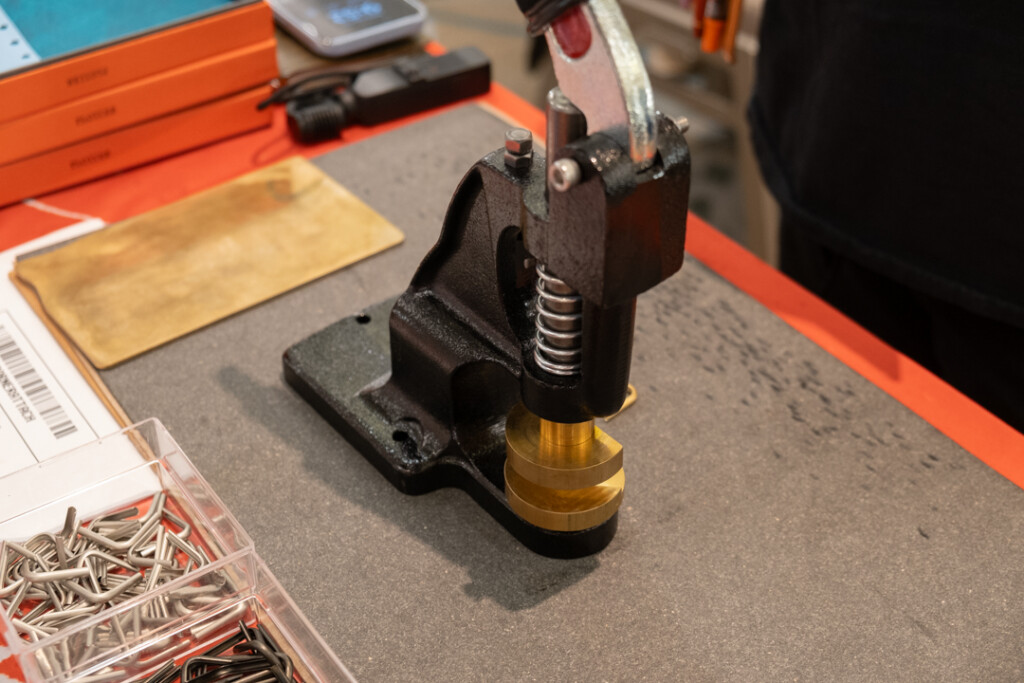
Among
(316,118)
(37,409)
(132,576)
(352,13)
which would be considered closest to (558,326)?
(132,576)

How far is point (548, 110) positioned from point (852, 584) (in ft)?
1.21

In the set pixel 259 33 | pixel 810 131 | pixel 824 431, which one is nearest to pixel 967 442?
pixel 824 431

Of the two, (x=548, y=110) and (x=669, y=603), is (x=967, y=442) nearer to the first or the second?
(x=669, y=603)

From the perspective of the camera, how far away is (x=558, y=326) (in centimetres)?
56

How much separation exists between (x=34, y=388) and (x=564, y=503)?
435 millimetres

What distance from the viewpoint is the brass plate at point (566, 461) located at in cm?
61

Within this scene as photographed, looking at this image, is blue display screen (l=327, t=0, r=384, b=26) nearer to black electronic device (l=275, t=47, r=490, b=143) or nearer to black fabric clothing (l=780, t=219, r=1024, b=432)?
black electronic device (l=275, t=47, r=490, b=143)

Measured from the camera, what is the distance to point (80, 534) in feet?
2.08

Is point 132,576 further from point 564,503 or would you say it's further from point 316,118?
point 316,118

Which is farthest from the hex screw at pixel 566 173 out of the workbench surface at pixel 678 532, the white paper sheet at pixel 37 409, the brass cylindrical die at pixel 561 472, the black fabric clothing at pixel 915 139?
the black fabric clothing at pixel 915 139

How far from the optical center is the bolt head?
55 cm

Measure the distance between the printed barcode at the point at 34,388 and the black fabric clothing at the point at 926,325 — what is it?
2.46 feet

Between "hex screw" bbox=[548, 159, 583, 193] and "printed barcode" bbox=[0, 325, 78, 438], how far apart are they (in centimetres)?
46

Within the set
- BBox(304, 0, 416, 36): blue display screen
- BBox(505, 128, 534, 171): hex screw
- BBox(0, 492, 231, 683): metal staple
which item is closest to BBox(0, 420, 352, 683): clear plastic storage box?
BBox(0, 492, 231, 683): metal staple
